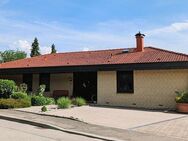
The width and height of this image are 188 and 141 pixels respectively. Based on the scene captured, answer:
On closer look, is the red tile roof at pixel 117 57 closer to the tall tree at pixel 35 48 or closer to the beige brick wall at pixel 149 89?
the beige brick wall at pixel 149 89

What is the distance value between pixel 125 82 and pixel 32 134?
474 inches

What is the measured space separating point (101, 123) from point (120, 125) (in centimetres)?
93

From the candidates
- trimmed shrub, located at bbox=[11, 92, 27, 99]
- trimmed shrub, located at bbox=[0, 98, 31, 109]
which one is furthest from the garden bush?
trimmed shrub, located at bbox=[0, 98, 31, 109]

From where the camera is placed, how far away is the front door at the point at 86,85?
26586 millimetres

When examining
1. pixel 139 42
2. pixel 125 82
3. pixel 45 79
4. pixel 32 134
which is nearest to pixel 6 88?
pixel 45 79

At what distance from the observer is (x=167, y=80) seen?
21.5 m

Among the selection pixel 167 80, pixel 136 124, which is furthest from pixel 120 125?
pixel 167 80

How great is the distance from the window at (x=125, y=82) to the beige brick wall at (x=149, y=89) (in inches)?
10.7

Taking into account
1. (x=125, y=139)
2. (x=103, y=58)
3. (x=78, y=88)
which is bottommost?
(x=125, y=139)

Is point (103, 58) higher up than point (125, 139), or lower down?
higher up

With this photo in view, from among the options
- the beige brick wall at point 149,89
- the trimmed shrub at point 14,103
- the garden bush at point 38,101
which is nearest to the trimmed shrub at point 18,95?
the garden bush at point 38,101

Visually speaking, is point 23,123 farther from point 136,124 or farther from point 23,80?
point 23,80

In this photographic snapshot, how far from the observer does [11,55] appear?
67.6 metres

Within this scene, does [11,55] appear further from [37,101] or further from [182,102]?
[182,102]
